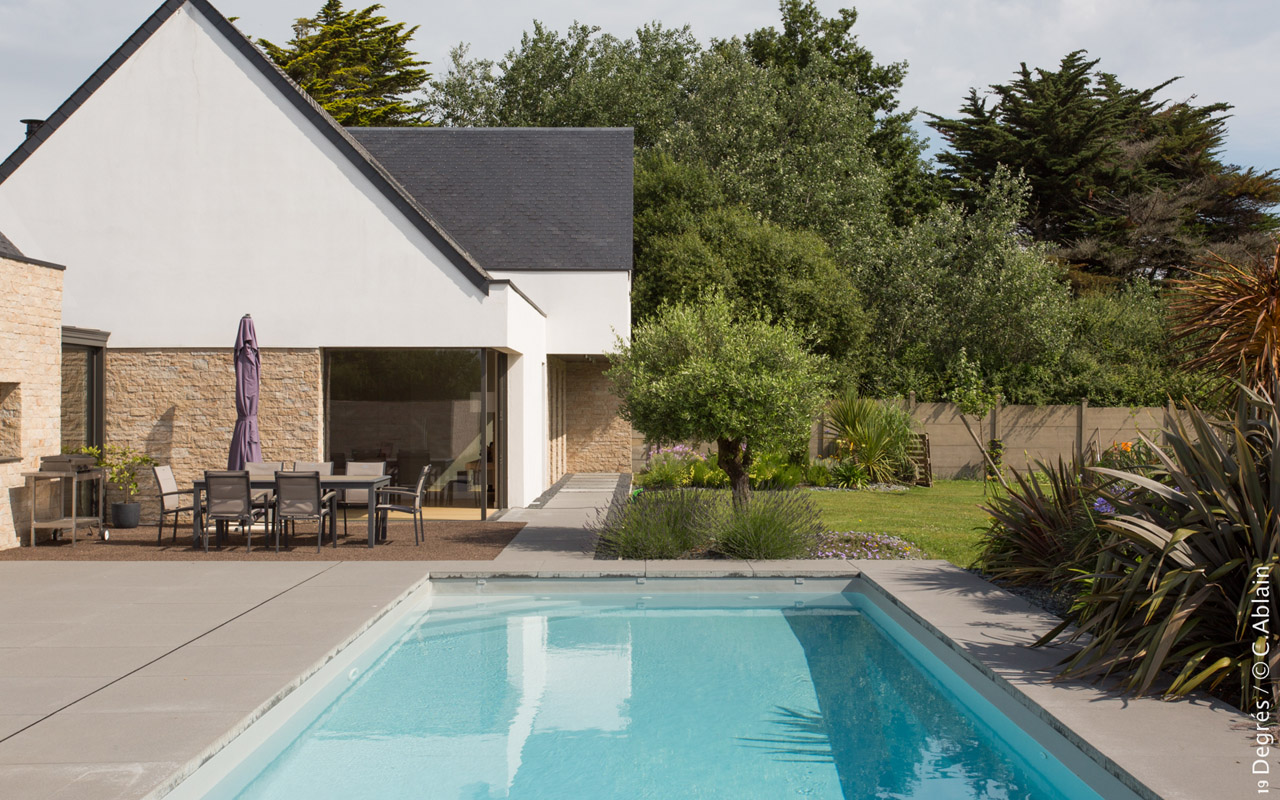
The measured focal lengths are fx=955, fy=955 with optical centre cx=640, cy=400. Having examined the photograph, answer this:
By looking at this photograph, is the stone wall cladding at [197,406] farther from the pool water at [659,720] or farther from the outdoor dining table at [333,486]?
the pool water at [659,720]

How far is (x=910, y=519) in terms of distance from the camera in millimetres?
13930

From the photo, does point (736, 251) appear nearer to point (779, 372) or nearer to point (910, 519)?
point (910, 519)

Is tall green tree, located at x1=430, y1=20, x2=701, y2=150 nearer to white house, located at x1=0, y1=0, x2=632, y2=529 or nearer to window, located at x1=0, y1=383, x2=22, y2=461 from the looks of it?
white house, located at x1=0, y1=0, x2=632, y2=529

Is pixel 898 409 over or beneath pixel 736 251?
beneath

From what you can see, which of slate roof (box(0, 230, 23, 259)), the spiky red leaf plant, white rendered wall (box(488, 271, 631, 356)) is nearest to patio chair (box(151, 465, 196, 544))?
slate roof (box(0, 230, 23, 259))

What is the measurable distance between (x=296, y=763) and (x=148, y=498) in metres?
10.1

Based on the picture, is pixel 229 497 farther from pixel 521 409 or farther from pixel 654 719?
pixel 654 719

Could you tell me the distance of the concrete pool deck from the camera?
171 inches

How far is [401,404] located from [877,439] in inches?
387

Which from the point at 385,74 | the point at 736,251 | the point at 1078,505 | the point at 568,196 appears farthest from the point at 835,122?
the point at 1078,505

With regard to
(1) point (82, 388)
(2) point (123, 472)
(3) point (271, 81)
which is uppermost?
(3) point (271, 81)

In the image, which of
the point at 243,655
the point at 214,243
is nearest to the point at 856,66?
the point at 214,243

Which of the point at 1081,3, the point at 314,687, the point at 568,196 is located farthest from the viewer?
the point at 568,196

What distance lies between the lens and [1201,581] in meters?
5.34
